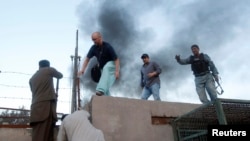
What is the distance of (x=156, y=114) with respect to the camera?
227 inches

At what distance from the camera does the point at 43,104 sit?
16.8 feet

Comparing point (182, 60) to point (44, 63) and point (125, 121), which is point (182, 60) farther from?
point (44, 63)

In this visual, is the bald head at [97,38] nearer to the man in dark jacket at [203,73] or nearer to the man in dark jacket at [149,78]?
the man in dark jacket at [149,78]

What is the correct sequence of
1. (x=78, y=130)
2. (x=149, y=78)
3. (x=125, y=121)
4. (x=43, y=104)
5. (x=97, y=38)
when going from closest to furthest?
(x=78, y=130) < (x=43, y=104) < (x=125, y=121) < (x=97, y=38) < (x=149, y=78)

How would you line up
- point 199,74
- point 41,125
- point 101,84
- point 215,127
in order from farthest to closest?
point 199,74, point 101,84, point 41,125, point 215,127

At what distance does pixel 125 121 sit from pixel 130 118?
0.12 metres

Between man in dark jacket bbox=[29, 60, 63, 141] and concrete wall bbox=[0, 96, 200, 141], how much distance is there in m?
0.45

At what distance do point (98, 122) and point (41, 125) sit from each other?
86 cm

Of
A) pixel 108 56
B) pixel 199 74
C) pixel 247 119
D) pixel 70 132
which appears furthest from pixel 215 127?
pixel 199 74

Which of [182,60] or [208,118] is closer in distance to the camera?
[208,118]

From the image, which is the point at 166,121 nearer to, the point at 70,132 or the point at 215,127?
the point at 215,127

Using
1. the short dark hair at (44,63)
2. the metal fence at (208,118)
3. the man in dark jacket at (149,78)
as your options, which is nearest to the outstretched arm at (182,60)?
the man in dark jacket at (149,78)

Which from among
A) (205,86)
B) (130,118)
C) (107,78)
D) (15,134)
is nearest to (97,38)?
(107,78)

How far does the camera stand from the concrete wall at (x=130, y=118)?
17.0ft
